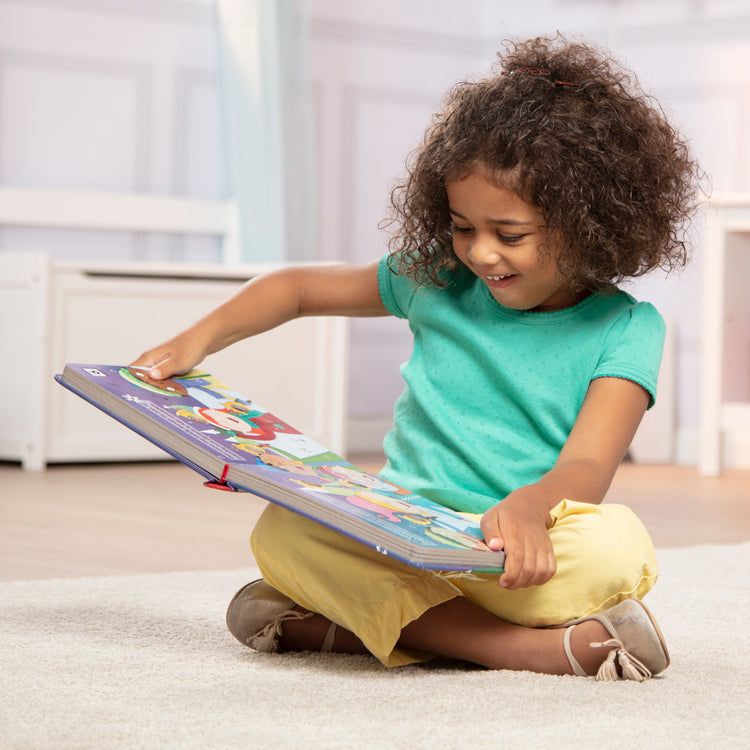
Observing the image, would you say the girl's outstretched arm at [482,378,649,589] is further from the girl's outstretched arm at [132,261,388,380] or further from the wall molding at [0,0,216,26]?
the wall molding at [0,0,216,26]

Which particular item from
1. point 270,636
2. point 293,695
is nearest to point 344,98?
point 270,636

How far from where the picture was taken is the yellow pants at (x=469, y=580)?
2.76 ft

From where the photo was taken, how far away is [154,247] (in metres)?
3.07

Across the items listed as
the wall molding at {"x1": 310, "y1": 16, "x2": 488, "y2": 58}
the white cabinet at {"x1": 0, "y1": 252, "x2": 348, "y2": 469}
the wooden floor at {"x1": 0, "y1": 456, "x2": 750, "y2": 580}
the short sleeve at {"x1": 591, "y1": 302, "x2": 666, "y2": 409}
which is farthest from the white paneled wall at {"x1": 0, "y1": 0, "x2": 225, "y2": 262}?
the short sleeve at {"x1": 591, "y1": 302, "x2": 666, "y2": 409}

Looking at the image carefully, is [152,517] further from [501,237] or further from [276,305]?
[501,237]

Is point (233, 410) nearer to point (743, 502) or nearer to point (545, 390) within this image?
point (545, 390)

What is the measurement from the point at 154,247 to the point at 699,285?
1.39m

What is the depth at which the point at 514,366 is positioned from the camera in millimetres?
984

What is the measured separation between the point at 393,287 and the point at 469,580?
1.02ft

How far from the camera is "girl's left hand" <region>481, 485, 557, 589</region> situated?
2.55 ft

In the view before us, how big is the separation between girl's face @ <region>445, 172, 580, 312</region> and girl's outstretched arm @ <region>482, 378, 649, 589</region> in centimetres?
10

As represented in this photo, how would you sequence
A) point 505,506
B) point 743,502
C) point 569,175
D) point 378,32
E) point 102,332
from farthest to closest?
point 378,32, point 102,332, point 743,502, point 569,175, point 505,506

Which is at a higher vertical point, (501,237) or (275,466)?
(501,237)

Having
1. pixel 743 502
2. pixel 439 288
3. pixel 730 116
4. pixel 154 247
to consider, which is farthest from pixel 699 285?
pixel 439 288
